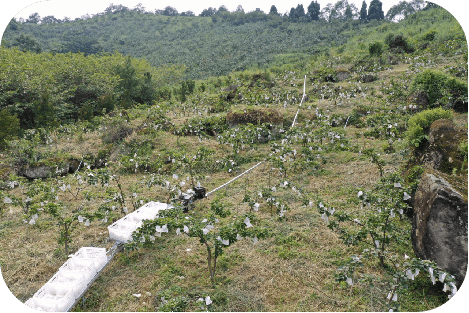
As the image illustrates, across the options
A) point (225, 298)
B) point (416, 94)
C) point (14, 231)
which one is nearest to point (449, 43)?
point (416, 94)

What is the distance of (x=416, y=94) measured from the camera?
12.5 metres

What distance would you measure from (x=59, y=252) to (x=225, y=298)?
14.5 ft

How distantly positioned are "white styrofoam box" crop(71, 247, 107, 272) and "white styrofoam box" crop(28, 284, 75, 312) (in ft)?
2.73

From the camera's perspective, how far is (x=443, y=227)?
14.7 feet

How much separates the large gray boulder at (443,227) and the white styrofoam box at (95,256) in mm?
6353

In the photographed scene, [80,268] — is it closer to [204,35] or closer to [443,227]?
[443,227]

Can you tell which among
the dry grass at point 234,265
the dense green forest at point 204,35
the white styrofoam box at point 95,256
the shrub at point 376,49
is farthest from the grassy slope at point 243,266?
the dense green forest at point 204,35

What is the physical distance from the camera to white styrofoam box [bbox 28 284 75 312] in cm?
431

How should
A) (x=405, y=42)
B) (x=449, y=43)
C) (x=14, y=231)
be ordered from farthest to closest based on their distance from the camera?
(x=405, y=42) < (x=449, y=43) < (x=14, y=231)

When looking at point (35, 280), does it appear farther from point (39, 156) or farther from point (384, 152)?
point (384, 152)

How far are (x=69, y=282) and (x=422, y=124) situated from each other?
9.03 m

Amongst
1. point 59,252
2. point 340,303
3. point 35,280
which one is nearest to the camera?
point 340,303

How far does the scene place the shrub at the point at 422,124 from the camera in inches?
266

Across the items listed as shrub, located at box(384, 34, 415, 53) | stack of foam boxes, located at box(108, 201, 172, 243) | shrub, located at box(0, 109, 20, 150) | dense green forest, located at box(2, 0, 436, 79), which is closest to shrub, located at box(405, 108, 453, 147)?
stack of foam boxes, located at box(108, 201, 172, 243)
